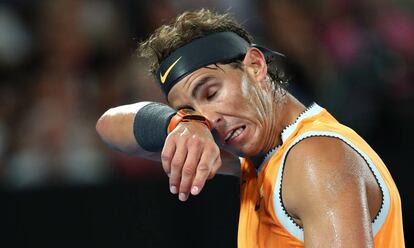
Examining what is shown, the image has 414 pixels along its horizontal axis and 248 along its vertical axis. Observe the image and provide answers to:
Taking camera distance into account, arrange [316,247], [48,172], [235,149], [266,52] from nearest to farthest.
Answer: [316,247] < [235,149] < [266,52] < [48,172]

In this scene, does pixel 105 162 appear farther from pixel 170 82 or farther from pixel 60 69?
pixel 170 82

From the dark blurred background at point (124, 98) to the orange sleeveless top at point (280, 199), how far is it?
1390 mm

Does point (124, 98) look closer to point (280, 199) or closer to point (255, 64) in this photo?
point (255, 64)

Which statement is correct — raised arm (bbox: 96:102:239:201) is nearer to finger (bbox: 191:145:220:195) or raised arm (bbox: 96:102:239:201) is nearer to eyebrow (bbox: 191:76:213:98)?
finger (bbox: 191:145:220:195)

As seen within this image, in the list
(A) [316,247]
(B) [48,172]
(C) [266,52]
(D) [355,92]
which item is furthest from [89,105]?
(A) [316,247]

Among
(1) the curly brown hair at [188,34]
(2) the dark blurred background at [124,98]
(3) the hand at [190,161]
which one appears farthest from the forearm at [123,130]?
(2) the dark blurred background at [124,98]

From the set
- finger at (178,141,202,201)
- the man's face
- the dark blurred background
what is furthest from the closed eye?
the dark blurred background

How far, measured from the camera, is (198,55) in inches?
103

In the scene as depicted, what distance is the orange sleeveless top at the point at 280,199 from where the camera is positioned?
225 cm

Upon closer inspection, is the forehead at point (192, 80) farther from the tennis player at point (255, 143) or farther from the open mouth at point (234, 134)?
the open mouth at point (234, 134)

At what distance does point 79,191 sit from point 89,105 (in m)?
1.14

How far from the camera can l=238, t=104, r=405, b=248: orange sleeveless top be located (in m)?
2.25

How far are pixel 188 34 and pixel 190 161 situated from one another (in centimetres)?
80

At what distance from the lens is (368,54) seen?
5.29 metres
